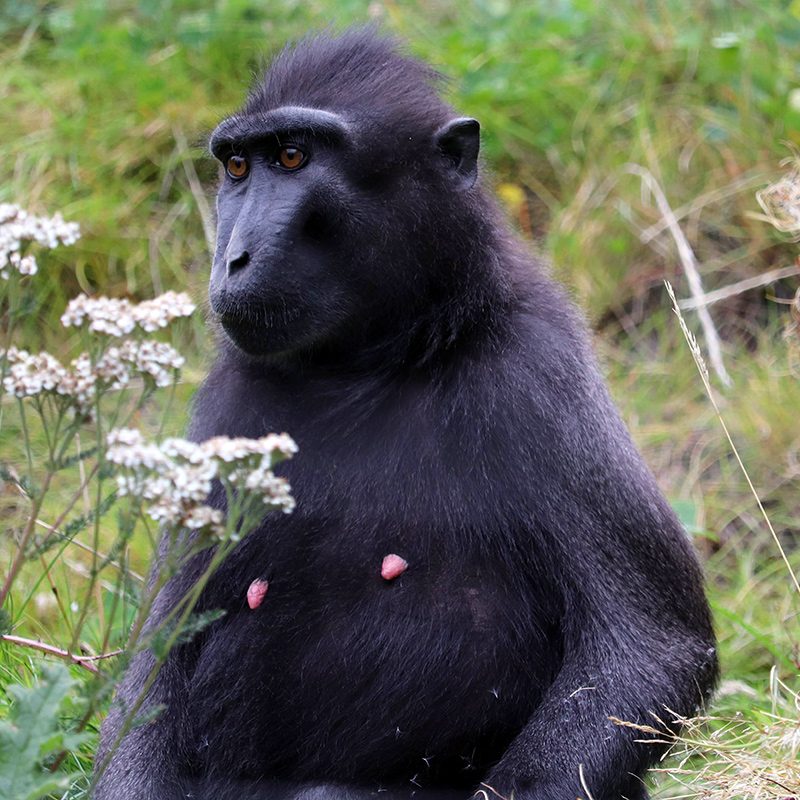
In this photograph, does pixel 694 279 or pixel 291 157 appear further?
pixel 694 279

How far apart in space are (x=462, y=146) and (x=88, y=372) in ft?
4.76

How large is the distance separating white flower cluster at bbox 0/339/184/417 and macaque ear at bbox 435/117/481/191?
4.17ft

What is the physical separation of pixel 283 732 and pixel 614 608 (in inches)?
33.3

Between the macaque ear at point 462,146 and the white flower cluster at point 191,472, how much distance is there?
1.51 metres

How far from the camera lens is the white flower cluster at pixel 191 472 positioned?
7.54ft


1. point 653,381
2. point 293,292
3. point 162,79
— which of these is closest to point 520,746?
point 293,292

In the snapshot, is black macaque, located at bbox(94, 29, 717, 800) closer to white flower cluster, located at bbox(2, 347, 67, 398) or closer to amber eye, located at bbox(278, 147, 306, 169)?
amber eye, located at bbox(278, 147, 306, 169)

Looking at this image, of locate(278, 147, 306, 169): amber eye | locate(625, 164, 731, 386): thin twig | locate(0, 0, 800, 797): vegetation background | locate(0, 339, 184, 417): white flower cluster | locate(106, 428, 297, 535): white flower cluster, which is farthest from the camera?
locate(0, 0, 800, 797): vegetation background

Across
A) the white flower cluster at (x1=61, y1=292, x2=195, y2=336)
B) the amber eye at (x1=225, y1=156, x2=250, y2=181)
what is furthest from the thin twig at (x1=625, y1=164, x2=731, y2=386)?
the white flower cluster at (x1=61, y1=292, x2=195, y2=336)

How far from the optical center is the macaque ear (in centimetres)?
366

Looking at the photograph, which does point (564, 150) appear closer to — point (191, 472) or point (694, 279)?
point (694, 279)

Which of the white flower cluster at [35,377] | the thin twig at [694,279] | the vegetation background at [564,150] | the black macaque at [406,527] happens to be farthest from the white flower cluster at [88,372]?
the thin twig at [694,279]

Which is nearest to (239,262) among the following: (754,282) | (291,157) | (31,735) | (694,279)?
(291,157)

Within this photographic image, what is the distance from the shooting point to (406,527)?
3.39 meters
